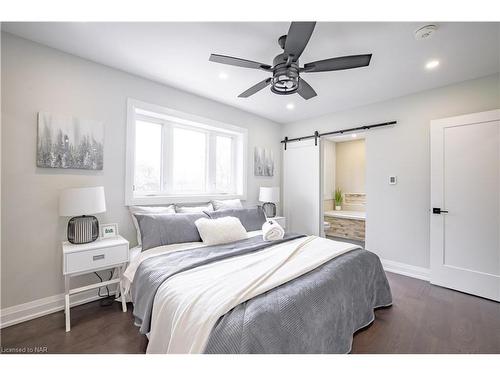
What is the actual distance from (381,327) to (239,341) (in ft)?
5.05

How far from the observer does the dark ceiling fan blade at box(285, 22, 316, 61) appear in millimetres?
1351

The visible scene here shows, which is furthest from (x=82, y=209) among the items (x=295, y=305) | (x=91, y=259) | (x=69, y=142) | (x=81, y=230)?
(x=295, y=305)

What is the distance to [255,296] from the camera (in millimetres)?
1255

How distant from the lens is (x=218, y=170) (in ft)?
12.2

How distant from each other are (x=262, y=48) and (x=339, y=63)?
2.45 feet

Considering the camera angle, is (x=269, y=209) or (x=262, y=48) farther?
(x=269, y=209)

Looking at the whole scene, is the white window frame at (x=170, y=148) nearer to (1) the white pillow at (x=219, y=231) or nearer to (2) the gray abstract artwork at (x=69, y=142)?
(2) the gray abstract artwork at (x=69, y=142)

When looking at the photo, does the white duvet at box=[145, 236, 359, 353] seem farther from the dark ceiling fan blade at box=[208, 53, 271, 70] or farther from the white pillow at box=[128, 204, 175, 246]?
the dark ceiling fan blade at box=[208, 53, 271, 70]

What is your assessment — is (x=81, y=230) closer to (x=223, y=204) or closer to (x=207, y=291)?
(x=207, y=291)

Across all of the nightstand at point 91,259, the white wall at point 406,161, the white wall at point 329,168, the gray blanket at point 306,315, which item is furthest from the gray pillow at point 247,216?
the white wall at point 329,168

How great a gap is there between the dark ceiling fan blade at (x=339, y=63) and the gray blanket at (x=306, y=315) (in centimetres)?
160

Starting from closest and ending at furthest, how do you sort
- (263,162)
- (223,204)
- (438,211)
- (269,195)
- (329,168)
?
(438,211) < (223,204) < (269,195) < (263,162) < (329,168)

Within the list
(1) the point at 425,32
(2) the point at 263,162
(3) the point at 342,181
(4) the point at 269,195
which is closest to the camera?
(1) the point at 425,32

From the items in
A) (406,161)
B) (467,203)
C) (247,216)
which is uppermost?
(406,161)
